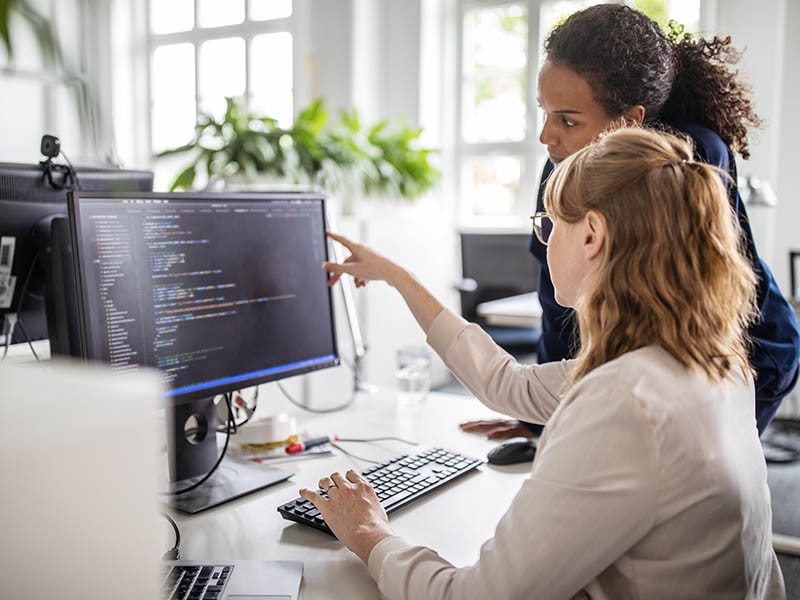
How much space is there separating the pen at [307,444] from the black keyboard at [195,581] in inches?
19.2

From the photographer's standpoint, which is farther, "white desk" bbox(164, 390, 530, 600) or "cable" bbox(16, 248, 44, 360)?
"cable" bbox(16, 248, 44, 360)

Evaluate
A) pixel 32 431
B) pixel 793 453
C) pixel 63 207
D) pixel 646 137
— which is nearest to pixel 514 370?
pixel 646 137

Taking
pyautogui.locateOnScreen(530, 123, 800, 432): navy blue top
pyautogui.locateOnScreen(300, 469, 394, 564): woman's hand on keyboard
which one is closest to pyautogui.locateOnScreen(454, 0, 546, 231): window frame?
pyautogui.locateOnScreen(530, 123, 800, 432): navy blue top

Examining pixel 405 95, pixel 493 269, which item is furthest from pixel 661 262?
pixel 405 95

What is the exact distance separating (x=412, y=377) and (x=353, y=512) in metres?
0.78

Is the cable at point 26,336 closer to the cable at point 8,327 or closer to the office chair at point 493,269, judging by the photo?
the cable at point 8,327

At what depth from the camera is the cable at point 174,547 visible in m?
0.98

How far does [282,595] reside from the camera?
2.91ft

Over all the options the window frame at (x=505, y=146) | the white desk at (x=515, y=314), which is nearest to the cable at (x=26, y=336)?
the white desk at (x=515, y=314)

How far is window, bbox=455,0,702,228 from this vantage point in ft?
16.5

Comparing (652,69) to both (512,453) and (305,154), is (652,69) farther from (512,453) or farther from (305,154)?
(305,154)

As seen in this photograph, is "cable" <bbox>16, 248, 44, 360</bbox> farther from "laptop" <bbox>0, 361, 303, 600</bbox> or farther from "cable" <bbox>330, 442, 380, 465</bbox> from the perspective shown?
"laptop" <bbox>0, 361, 303, 600</bbox>

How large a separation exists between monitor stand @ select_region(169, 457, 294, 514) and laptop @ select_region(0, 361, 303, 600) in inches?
26.8

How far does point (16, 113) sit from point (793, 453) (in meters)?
5.37
